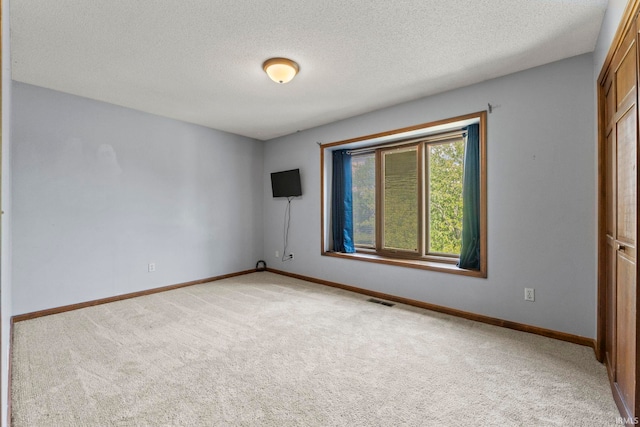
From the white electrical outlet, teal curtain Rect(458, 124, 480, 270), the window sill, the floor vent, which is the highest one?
teal curtain Rect(458, 124, 480, 270)

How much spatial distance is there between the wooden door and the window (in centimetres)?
105

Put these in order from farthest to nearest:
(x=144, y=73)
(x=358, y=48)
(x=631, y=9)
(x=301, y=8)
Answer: (x=144, y=73)
(x=358, y=48)
(x=301, y=8)
(x=631, y=9)

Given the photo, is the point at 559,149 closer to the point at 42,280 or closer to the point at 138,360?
the point at 138,360

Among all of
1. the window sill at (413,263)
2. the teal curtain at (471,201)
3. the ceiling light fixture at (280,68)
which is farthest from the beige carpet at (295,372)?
the ceiling light fixture at (280,68)

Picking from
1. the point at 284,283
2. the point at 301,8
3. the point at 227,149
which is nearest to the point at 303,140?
the point at 227,149

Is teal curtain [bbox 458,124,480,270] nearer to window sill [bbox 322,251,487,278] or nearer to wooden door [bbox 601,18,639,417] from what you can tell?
window sill [bbox 322,251,487,278]

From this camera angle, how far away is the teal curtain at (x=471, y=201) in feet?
11.4

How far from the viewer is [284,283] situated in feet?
15.8

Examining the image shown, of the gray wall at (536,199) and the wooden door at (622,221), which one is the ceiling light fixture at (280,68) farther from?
the wooden door at (622,221)

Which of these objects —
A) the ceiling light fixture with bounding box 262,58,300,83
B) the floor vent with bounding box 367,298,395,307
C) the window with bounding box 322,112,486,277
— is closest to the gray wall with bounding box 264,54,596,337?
the window with bounding box 322,112,486,277

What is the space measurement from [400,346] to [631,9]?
256 centimetres

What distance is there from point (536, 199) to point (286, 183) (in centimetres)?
346

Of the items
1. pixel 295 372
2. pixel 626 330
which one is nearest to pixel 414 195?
pixel 626 330

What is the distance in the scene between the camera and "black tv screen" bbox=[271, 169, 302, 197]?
16.8 feet
